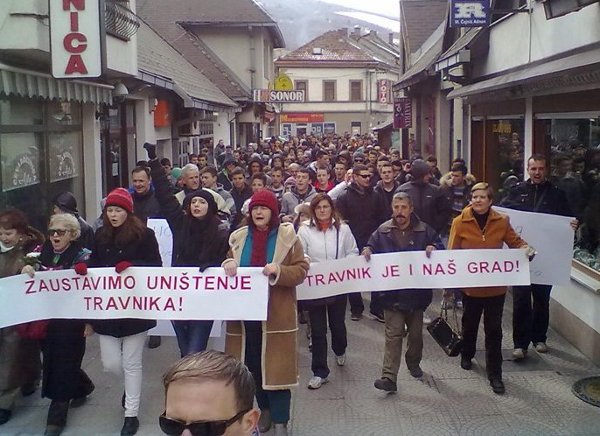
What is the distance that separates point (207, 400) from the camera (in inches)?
76.0

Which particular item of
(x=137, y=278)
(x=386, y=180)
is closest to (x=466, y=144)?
(x=386, y=180)

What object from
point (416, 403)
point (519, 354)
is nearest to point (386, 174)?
point (519, 354)

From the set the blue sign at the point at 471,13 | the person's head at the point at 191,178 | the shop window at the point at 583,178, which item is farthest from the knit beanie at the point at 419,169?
the blue sign at the point at 471,13

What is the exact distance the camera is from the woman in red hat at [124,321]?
5.39 metres

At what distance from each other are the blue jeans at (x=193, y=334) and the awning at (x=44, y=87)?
350cm

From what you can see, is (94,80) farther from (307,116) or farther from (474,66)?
(307,116)

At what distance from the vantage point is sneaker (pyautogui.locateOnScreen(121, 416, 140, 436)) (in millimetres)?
5398

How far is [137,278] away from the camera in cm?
556

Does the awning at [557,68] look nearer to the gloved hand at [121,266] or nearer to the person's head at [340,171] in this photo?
the person's head at [340,171]

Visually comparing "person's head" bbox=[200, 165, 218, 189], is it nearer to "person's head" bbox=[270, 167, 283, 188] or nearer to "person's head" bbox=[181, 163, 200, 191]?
"person's head" bbox=[181, 163, 200, 191]

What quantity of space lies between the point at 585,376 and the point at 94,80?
756 centimetres


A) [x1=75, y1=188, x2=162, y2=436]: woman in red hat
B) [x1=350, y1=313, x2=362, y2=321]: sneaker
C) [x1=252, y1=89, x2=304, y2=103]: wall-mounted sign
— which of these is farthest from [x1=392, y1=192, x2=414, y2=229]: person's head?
[x1=252, y1=89, x2=304, y2=103]: wall-mounted sign

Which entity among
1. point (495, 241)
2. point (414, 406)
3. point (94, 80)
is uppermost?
point (94, 80)

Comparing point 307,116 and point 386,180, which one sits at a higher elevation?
point 307,116
